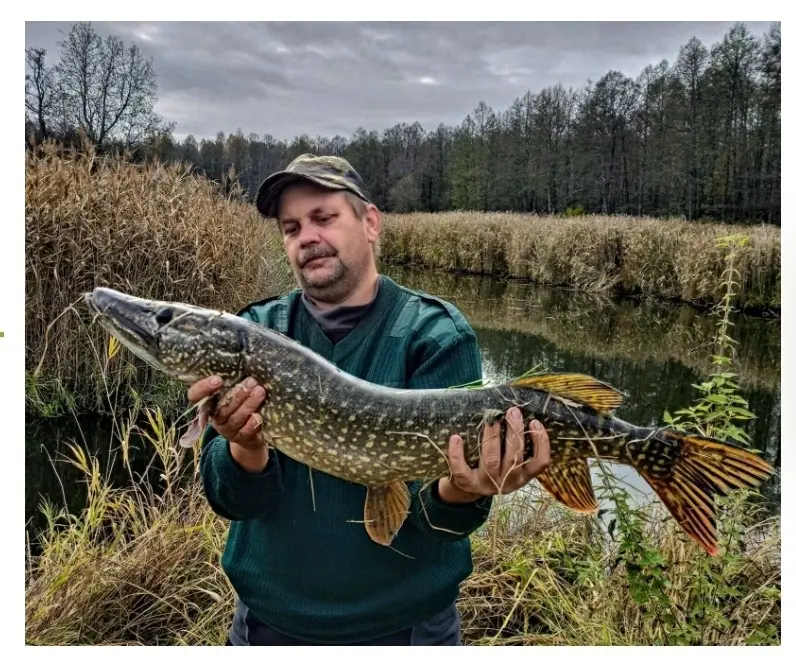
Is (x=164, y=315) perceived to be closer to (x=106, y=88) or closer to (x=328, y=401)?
(x=328, y=401)

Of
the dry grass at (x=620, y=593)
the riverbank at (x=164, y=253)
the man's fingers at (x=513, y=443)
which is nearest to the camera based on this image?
the man's fingers at (x=513, y=443)

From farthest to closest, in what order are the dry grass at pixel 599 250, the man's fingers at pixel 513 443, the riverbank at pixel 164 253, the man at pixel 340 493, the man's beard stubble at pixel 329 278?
the riverbank at pixel 164 253, the dry grass at pixel 599 250, the man's beard stubble at pixel 329 278, the man at pixel 340 493, the man's fingers at pixel 513 443

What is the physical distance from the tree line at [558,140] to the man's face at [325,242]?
2.02ft

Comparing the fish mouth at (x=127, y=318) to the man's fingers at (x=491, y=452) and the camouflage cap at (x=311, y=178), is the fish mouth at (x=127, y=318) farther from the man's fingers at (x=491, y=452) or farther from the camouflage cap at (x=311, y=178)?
the man's fingers at (x=491, y=452)

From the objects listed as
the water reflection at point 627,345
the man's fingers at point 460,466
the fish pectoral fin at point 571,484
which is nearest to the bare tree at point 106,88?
the water reflection at point 627,345

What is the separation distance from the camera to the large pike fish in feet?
4.53

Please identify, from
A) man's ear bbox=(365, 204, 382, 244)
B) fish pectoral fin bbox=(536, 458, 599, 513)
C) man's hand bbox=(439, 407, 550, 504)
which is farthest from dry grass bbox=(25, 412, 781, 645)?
man's ear bbox=(365, 204, 382, 244)

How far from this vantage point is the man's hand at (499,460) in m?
1.37

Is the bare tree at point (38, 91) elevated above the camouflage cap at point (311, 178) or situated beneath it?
elevated above

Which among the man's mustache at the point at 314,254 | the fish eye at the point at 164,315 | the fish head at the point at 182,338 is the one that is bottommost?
the fish head at the point at 182,338

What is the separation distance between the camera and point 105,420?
106 inches
